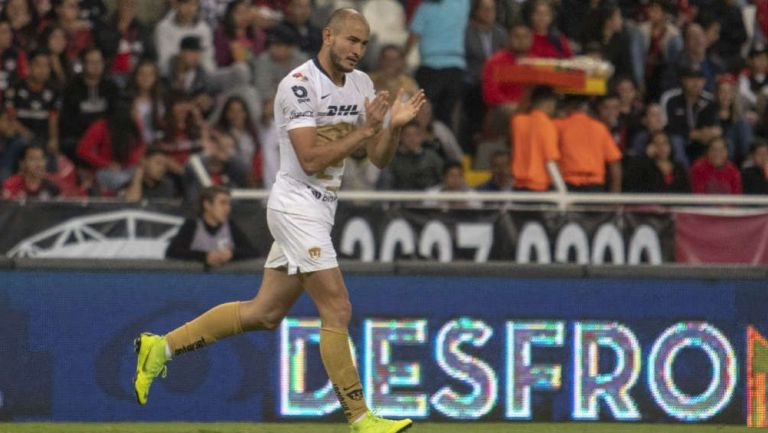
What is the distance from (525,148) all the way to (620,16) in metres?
4.38

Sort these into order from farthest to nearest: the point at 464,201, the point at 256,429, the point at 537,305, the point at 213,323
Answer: the point at 464,201 → the point at 537,305 → the point at 256,429 → the point at 213,323

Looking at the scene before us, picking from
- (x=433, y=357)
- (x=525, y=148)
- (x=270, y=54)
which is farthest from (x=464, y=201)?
(x=433, y=357)

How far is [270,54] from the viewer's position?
16.7 meters

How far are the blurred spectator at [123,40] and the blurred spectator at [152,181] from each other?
1.67 m

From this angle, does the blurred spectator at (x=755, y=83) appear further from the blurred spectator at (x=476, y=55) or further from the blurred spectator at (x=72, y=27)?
the blurred spectator at (x=72, y=27)

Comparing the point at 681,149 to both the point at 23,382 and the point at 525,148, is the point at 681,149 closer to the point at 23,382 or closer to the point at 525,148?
the point at 525,148

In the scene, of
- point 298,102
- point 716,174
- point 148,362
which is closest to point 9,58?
point 716,174

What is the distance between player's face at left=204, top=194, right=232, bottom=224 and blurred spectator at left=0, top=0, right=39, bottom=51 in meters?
4.70

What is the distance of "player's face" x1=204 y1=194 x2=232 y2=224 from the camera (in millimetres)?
12586

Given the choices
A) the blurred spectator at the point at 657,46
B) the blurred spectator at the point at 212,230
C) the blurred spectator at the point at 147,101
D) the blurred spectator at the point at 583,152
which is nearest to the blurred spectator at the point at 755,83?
the blurred spectator at the point at 657,46

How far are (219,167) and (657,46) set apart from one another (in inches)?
223

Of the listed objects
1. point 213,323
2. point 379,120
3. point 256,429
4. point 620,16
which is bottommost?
point 256,429

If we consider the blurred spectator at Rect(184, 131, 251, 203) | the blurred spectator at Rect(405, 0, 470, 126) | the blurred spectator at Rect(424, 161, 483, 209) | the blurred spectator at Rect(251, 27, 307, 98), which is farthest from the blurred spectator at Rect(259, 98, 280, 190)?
the blurred spectator at Rect(405, 0, 470, 126)

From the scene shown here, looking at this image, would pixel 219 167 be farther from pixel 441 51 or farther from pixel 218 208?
pixel 441 51
